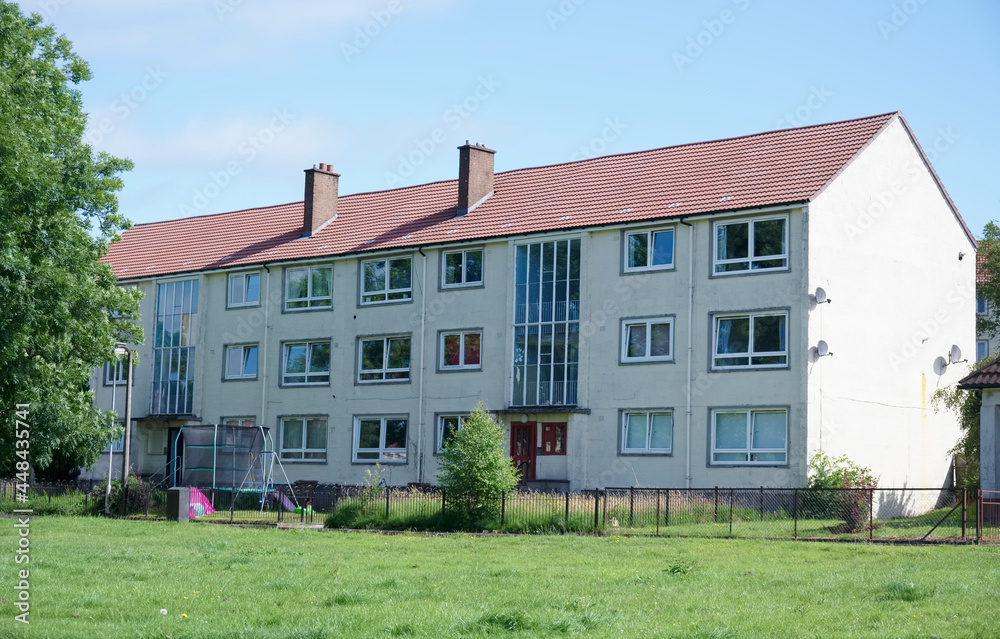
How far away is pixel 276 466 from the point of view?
42906 millimetres

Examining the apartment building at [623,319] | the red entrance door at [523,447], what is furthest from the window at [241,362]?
the red entrance door at [523,447]

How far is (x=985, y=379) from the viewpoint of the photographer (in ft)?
99.0

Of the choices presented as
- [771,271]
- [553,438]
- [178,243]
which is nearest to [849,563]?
[771,271]

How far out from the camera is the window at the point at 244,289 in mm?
44844

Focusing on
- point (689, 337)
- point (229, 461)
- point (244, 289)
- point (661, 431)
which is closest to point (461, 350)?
point (661, 431)

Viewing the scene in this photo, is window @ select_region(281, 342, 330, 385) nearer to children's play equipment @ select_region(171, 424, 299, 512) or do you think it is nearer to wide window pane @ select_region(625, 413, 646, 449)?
children's play equipment @ select_region(171, 424, 299, 512)

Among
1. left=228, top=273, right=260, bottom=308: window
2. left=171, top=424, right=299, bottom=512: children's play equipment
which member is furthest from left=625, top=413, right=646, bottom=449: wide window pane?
left=228, top=273, right=260, bottom=308: window

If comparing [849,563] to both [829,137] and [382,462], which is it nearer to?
[829,137]

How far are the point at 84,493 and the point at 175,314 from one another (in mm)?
13048

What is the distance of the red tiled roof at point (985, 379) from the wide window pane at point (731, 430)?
578cm

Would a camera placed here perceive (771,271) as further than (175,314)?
No

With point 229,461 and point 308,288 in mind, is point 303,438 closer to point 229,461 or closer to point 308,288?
point 229,461

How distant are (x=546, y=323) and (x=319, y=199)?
44.5ft

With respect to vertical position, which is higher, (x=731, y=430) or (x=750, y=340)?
(x=750, y=340)
